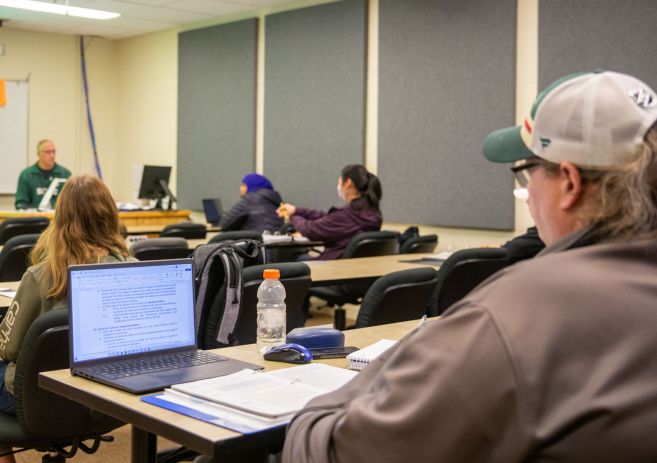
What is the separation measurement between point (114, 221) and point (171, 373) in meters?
1.06

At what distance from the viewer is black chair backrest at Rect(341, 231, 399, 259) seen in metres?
5.36

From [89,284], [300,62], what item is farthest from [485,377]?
[300,62]

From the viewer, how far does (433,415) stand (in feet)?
3.40

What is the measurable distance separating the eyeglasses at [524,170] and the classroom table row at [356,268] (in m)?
2.32

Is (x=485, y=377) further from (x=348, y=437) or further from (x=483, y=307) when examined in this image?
(x=348, y=437)

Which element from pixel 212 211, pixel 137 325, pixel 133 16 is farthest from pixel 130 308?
pixel 133 16

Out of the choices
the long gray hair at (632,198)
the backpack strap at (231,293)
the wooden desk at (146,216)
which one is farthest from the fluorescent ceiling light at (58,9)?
the long gray hair at (632,198)

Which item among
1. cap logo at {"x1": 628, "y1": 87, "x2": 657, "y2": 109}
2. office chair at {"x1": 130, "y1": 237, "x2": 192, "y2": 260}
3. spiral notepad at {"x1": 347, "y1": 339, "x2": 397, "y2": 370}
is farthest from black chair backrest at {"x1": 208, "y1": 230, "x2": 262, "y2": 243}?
cap logo at {"x1": 628, "y1": 87, "x2": 657, "y2": 109}

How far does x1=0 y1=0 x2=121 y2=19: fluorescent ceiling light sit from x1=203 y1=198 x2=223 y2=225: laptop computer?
2055 millimetres

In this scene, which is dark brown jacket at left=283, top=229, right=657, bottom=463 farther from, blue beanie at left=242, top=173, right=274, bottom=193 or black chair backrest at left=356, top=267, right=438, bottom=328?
blue beanie at left=242, top=173, right=274, bottom=193

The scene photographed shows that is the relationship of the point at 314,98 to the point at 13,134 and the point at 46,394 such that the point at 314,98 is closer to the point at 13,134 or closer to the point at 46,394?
the point at 13,134

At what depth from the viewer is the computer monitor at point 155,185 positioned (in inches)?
333

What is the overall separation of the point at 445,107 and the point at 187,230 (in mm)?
2234

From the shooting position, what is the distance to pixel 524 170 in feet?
4.24
